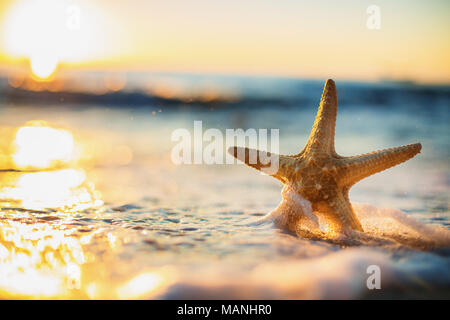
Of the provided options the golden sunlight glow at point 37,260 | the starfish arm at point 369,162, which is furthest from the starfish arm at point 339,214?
the golden sunlight glow at point 37,260

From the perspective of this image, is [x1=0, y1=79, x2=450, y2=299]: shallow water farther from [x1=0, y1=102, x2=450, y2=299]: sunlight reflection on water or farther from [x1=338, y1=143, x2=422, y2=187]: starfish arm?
[x1=338, y1=143, x2=422, y2=187]: starfish arm

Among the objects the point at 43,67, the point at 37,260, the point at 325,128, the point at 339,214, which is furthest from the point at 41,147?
the point at 43,67

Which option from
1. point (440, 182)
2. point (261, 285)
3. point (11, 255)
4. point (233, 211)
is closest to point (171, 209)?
point (233, 211)

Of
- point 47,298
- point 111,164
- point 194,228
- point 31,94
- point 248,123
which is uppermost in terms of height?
point 31,94

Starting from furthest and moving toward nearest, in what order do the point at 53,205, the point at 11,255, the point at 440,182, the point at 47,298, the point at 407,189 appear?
1. the point at 440,182
2. the point at 407,189
3. the point at 53,205
4. the point at 11,255
5. the point at 47,298

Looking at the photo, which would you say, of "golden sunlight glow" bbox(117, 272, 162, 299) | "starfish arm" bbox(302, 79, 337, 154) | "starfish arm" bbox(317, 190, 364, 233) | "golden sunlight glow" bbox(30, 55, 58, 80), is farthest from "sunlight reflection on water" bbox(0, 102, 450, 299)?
"golden sunlight glow" bbox(30, 55, 58, 80)

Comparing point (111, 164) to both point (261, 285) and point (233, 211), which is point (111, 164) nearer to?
point (233, 211)
